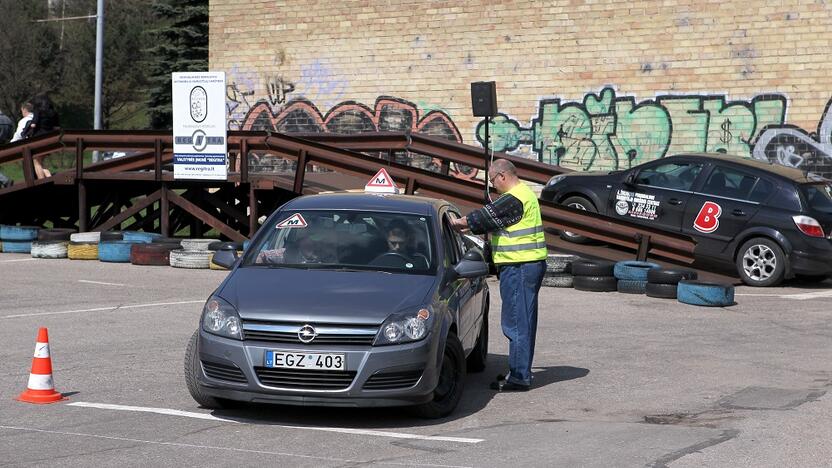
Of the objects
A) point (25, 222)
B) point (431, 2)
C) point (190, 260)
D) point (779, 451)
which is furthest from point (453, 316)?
point (431, 2)

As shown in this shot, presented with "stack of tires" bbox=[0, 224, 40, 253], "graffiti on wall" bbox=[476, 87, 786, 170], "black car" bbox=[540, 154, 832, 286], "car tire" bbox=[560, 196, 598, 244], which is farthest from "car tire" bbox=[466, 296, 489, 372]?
"graffiti on wall" bbox=[476, 87, 786, 170]

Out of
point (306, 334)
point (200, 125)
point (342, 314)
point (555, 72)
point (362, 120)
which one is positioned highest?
point (555, 72)

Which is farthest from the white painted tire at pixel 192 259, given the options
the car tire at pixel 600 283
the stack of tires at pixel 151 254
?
the car tire at pixel 600 283

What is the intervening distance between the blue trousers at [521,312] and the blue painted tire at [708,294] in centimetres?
615

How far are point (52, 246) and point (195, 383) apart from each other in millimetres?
12150

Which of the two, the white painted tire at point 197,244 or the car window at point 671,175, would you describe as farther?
the white painted tire at point 197,244

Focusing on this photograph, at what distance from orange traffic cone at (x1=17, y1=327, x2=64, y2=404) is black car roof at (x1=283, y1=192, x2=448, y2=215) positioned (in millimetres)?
2087

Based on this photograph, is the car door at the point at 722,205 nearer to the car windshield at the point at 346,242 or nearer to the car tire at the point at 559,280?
the car tire at the point at 559,280

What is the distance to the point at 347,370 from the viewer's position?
7562mm

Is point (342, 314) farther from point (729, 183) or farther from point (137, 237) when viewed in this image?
point (137, 237)

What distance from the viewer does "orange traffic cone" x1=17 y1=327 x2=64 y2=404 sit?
8.41m

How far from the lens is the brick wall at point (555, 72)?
2386cm

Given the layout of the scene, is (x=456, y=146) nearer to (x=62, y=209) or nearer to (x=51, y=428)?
(x=62, y=209)

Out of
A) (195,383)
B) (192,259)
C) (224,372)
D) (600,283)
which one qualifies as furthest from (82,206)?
(224,372)
